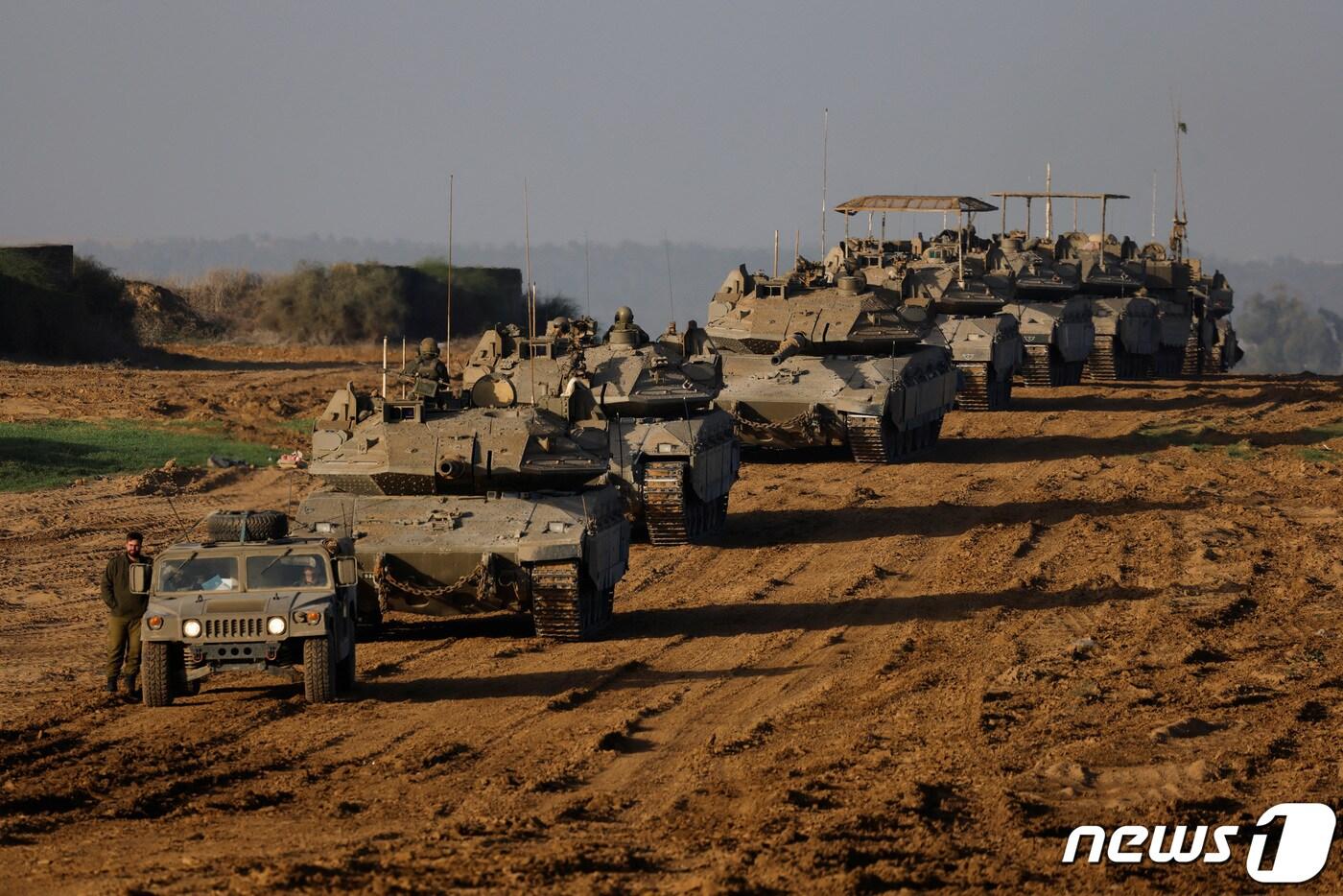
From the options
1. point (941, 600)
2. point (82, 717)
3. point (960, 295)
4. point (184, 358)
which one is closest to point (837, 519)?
point (941, 600)

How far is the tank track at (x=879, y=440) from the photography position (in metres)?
28.0

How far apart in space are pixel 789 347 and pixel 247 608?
16024 millimetres

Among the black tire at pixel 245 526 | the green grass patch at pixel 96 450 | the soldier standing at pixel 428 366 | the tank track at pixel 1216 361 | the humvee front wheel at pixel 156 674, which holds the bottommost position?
the humvee front wheel at pixel 156 674

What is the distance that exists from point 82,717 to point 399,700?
6.89 ft

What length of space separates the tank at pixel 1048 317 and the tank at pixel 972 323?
2.23ft

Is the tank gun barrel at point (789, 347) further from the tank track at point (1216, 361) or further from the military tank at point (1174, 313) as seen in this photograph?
the tank track at point (1216, 361)

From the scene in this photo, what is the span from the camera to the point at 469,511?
1680 cm

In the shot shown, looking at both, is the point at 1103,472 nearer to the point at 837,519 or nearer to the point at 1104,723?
the point at 837,519

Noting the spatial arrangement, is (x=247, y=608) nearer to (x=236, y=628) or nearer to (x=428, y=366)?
(x=236, y=628)

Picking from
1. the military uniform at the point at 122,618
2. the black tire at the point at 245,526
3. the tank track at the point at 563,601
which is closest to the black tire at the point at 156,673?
the military uniform at the point at 122,618

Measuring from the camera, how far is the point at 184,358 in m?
48.6

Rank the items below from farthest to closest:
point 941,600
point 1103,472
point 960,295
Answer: point 960,295 → point 1103,472 → point 941,600

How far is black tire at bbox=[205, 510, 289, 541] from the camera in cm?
1448

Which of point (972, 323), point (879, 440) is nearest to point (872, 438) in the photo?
point (879, 440)
